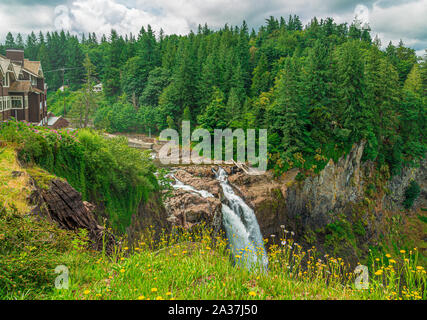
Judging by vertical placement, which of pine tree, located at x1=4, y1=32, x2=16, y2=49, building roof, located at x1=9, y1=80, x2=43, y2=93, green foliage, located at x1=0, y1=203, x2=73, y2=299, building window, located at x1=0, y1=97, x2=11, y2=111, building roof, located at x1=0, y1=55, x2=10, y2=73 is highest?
pine tree, located at x1=4, y1=32, x2=16, y2=49

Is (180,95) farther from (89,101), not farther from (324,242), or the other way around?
(324,242)

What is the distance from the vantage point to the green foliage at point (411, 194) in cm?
3550

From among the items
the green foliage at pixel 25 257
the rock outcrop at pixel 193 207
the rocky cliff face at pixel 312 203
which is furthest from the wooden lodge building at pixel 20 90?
the green foliage at pixel 25 257

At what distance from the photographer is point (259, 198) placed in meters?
23.5

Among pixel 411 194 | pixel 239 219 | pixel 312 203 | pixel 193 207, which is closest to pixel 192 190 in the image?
pixel 193 207

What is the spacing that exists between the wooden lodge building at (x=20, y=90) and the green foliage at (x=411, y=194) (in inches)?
1644

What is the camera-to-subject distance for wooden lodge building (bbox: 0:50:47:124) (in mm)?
21381

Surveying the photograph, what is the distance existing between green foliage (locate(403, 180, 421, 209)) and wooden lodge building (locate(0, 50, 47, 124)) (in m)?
41.8

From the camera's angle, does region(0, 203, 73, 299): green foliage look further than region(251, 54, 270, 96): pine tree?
No

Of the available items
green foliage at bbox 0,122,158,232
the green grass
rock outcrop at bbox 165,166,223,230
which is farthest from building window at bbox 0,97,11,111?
the green grass

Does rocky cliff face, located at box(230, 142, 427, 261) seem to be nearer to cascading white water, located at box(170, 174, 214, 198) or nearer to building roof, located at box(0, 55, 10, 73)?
cascading white water, located at box(170, 174, 214, 198)

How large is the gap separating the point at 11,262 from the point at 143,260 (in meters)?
1.90

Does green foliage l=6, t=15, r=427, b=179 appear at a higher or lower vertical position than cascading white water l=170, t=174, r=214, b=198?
higher

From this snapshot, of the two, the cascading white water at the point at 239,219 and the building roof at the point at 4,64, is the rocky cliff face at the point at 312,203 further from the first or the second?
the building roof at the point at 4,64
